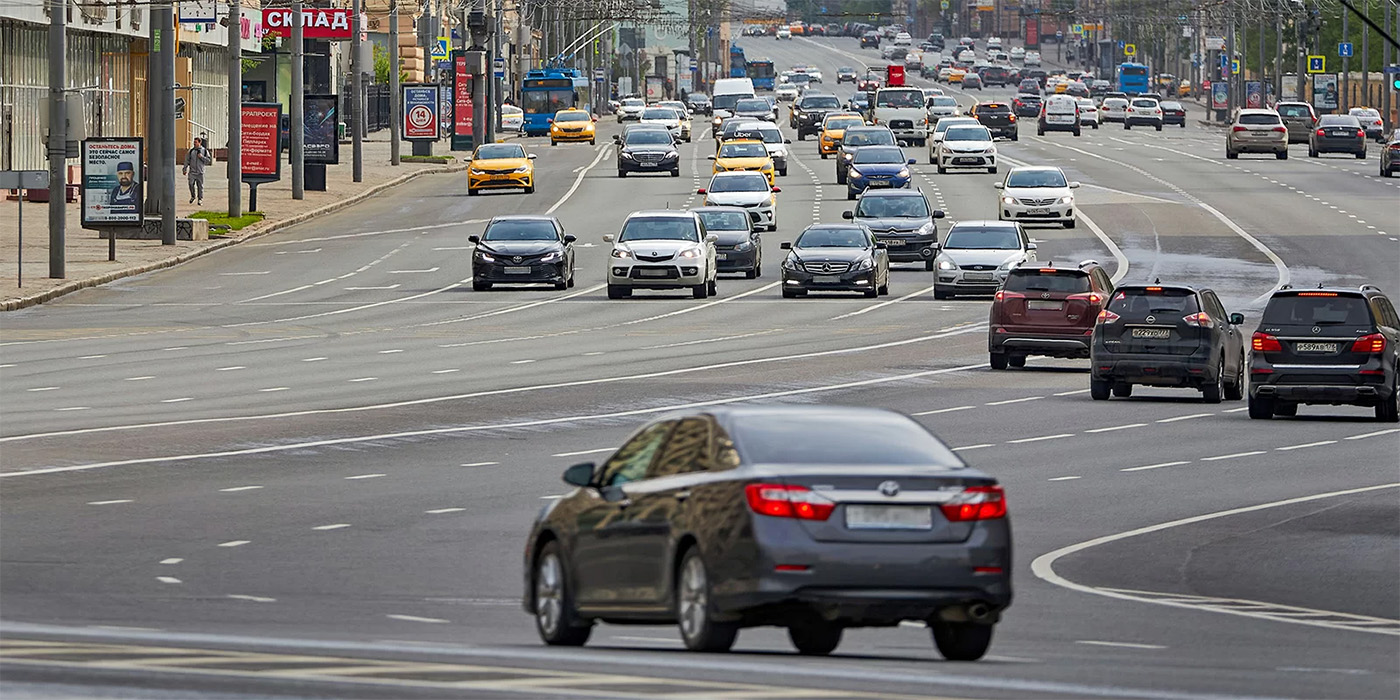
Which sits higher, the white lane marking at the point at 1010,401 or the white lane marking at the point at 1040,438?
the white lane marking at the point at 1040,438

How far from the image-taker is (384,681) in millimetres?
10156

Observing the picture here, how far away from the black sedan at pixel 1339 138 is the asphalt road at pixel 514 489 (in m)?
39.8

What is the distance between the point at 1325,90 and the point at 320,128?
76.2 metres

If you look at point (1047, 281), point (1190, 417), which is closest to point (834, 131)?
point (1047, 281)

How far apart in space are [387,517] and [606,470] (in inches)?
260

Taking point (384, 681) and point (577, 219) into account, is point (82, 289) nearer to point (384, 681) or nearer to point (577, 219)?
point (577, 219)

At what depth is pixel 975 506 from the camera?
444 inches

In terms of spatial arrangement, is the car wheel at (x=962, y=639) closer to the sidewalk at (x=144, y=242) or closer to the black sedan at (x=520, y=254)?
the sidewalk at (x=144, y=242)

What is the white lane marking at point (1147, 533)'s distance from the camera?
1493 cm

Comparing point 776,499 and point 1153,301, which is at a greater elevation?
point 776,499

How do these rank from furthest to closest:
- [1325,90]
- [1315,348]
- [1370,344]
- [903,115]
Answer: [1325,90] < [903,115] < [1315,348] < [1370,344]

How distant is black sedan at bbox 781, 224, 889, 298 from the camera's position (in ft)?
147

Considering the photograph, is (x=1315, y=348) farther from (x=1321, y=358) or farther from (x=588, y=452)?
(x=588, y=452)

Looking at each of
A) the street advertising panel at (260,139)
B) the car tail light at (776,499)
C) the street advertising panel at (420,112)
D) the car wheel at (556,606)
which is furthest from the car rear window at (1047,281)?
the street advertising panel at (420,112)
